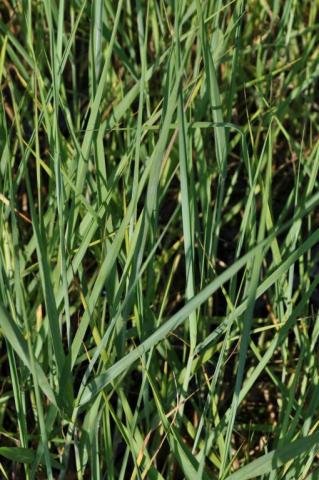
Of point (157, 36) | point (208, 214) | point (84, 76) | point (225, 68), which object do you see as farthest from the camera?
point (84, 76)

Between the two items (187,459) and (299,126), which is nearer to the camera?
(187,459)

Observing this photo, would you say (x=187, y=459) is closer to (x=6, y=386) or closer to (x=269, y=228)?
(x=269, y=228)

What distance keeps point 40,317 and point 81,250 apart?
0.16 metres

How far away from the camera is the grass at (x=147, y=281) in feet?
2.36

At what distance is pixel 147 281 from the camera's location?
895mm

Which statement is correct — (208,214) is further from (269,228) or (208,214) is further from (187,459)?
(187,459)

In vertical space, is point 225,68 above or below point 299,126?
above

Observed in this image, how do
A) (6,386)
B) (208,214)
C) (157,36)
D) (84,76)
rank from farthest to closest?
(84,76) < (157,36) < (6,386) < (208,214)

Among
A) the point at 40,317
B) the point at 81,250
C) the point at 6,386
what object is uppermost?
the point at 81,250

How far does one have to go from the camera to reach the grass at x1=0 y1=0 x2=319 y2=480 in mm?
720

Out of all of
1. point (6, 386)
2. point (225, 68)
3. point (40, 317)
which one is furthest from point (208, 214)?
point (225, 68)

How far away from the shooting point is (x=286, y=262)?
70cm

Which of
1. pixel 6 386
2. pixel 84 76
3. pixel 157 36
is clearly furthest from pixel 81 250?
pixel 84 76

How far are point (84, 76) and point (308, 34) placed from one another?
0.39m
